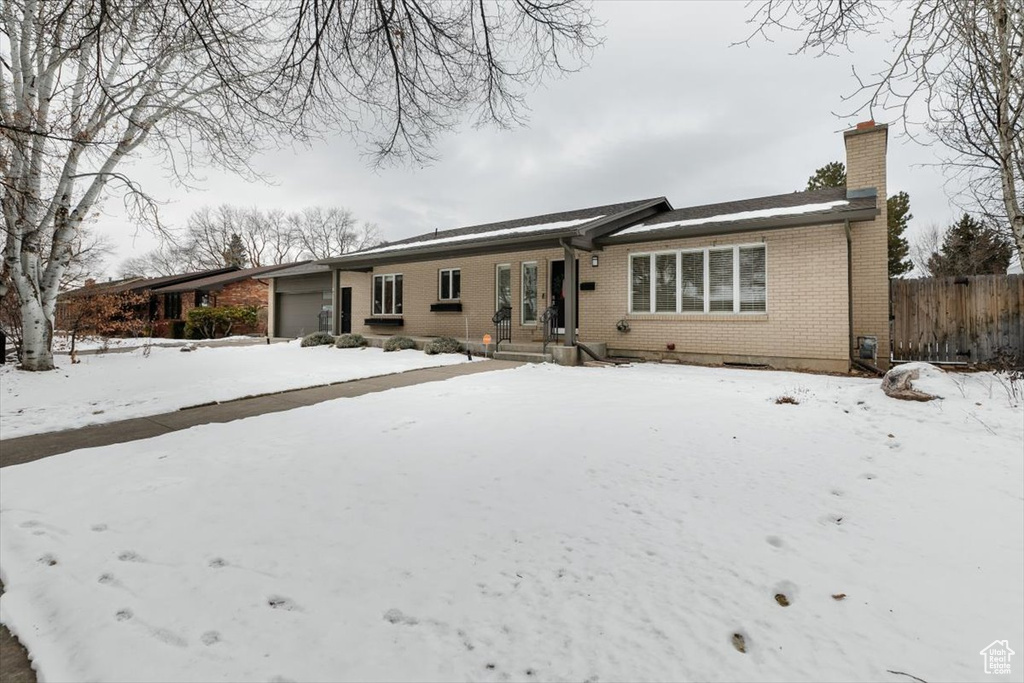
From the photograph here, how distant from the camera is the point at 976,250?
12.1 metres

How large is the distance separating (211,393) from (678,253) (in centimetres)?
947

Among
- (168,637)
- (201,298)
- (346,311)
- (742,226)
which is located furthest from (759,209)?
(201,298)

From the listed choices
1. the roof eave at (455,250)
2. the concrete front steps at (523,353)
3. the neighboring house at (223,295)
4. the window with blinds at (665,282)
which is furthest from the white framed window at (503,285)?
the neighboring house at (223,295)

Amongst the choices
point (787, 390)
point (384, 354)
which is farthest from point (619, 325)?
point (384, 354)

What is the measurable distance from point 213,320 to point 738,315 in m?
21.7

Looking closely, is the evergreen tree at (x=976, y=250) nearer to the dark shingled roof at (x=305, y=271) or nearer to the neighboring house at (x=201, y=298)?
the dark shingled roof at (x=305, y=271)

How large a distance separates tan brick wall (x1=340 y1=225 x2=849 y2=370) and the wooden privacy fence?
2.27 metres

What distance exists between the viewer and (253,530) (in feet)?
8.54

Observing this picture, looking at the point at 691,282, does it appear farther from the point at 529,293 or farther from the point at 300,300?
the point at 300,300

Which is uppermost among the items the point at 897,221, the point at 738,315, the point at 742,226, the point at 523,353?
the point at 897,221

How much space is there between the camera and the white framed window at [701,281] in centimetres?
929

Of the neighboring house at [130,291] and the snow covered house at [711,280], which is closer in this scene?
the snow covered house at [711,280]

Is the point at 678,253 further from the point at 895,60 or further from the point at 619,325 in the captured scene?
the point at 895,60

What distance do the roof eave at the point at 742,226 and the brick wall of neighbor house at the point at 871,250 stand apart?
998mm
